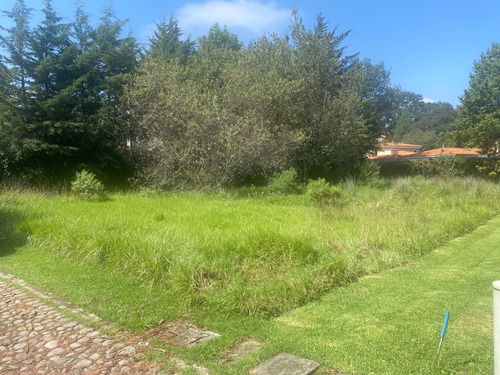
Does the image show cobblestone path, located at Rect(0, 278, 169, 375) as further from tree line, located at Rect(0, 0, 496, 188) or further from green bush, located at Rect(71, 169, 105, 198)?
tree line, located at Rect(0, 0, 496, 188)

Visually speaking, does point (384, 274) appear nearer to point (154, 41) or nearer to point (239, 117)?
point (239, 117)

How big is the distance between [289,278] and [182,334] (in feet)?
4.93

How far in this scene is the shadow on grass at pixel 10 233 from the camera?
7335mm

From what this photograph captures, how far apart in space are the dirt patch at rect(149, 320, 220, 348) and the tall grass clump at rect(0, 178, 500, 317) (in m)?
0.40

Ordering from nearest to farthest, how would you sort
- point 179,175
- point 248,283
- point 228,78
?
point 248,283, point 179,175, point 228,78

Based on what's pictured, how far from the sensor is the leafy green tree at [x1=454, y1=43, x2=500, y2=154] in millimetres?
23312

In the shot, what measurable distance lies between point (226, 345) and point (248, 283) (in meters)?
1.29

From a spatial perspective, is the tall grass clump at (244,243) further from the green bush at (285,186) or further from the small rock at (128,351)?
the green bush at (285,186)

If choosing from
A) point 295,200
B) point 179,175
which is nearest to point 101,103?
point 179,175

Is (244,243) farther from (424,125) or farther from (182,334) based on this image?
(424,125)

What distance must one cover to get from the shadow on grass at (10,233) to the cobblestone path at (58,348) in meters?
3.56

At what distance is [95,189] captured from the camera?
13.5 metres

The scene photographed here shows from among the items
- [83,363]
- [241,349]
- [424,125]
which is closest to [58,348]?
[83,363]

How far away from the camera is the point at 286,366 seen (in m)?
2.91
